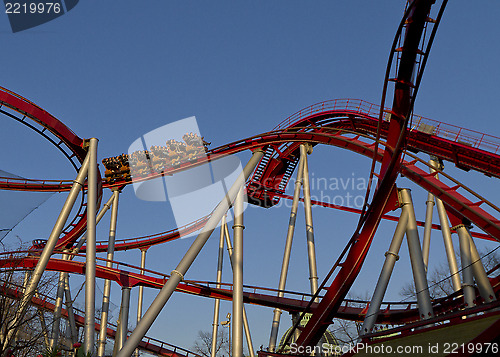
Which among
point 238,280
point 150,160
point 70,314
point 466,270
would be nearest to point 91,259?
point 238,280

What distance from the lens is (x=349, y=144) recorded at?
1312 cm

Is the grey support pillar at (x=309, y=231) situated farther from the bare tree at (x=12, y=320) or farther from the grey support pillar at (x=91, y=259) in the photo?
the bare tree at (x=12, y=320)

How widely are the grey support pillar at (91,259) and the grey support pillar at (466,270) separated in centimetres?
733

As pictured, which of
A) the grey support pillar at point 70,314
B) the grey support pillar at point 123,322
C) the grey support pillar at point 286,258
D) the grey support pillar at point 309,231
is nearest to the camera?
the grey support pillar at point 123,322

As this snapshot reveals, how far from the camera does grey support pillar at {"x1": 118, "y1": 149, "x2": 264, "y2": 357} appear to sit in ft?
31.8

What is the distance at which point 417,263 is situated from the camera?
34.4ft

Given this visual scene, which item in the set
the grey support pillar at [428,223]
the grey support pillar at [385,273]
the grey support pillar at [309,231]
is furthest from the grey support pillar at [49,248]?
the grey support pillar at [428,223]

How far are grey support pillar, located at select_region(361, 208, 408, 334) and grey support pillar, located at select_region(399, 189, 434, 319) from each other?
156 millimetres

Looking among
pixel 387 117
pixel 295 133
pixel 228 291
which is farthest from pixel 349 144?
pixel 228 291

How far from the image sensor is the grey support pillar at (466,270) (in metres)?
10.0

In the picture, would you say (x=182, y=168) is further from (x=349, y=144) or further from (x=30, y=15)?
(x=30, y=15)

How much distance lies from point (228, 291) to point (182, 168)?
4756 mm

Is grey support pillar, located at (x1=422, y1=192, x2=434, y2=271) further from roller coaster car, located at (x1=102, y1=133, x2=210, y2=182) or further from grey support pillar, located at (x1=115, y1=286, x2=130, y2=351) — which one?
grey support pillar, located at (x1=115, y1=286, x2=130, y2=351)

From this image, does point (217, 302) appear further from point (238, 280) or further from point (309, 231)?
point (238, 280)
